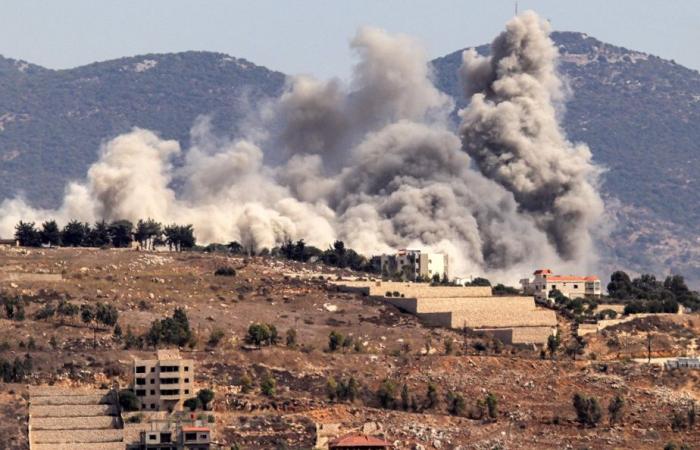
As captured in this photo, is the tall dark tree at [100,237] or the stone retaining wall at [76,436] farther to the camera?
the tall dark tree at [100,237]

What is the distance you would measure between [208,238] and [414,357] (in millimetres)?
53840

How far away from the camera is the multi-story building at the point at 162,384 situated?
128 meters

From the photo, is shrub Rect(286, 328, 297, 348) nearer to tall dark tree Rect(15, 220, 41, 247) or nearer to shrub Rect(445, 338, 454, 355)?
shrub Rect(445, 338, 454, 355)

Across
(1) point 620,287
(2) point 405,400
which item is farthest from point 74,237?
(2) point 405,400

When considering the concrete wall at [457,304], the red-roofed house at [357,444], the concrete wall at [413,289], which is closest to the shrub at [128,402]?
the red-roofed house at [357,444]

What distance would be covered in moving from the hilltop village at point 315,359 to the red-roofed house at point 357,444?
159 mm

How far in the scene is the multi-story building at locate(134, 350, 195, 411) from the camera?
128500mm

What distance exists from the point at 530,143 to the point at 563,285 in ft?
61.6

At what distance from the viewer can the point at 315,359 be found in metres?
140

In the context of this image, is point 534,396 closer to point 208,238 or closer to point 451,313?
point 451,313

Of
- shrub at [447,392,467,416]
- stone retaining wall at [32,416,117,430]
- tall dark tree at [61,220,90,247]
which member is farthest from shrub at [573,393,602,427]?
tall dark tree at [61,220,90,247]

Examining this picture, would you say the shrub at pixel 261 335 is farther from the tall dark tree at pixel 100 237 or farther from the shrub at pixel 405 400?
the tall dark tree at pixel 100 237

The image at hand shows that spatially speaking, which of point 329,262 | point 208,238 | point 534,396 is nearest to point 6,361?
point 534,396

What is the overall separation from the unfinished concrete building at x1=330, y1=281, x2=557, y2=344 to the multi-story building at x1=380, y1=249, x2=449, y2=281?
1321cm
